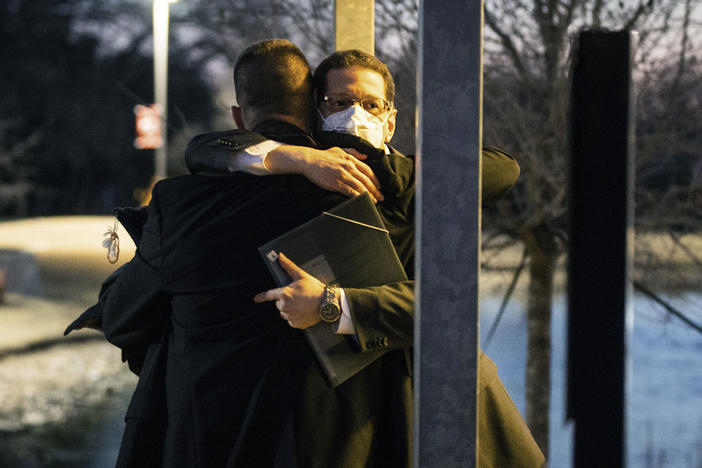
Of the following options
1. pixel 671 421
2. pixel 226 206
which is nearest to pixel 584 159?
pixel 226 206

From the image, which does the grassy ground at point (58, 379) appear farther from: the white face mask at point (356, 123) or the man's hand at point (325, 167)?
the man's hand at point (325, 167)

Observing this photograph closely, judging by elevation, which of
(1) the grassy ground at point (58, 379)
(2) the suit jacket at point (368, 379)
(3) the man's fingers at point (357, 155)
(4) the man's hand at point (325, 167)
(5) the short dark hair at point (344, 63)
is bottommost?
(1) the grassy ground at point (58, 379)

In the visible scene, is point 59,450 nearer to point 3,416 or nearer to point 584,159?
point 3,416

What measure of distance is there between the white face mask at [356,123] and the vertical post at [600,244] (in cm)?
83

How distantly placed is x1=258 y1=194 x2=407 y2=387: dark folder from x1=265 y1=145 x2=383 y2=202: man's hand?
32 millimetres

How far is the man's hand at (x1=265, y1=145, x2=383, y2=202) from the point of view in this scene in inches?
66.8

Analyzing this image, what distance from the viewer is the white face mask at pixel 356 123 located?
1.85 m

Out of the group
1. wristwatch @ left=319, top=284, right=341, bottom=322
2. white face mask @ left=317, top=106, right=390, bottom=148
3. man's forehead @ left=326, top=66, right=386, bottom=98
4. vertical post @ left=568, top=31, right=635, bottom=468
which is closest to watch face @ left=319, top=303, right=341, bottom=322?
wristwatch @ left=319, top=284, right=341, bottom=322

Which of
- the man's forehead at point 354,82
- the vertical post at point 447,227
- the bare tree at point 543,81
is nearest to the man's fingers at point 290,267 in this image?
the vertical post at point 447,227

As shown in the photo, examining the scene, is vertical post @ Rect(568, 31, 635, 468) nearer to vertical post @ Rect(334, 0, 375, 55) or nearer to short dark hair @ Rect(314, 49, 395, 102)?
short dark hair @ Rect(314, 49, 395, 102)

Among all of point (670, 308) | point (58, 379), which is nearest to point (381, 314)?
point (670, 308)

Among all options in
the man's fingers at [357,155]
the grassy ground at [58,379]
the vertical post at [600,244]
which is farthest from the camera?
the grassy ground at [58,379]

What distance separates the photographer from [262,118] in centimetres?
187

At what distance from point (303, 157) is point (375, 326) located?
A: 0.34 metres
